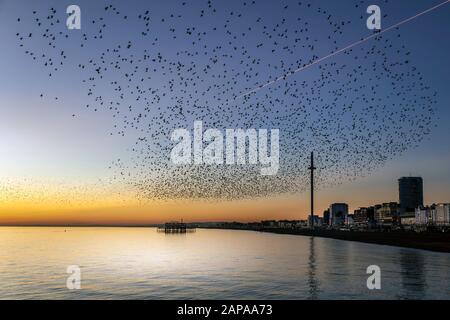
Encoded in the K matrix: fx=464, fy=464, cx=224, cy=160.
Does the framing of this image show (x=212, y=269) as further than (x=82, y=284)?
Yes

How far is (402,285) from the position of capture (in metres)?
37.6

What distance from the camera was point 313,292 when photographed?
115 feet

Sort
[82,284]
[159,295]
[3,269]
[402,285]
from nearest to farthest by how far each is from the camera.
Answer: [159,295]
[402,285]
[82,284]
[3,269]

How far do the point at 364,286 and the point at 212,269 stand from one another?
20.5 m
